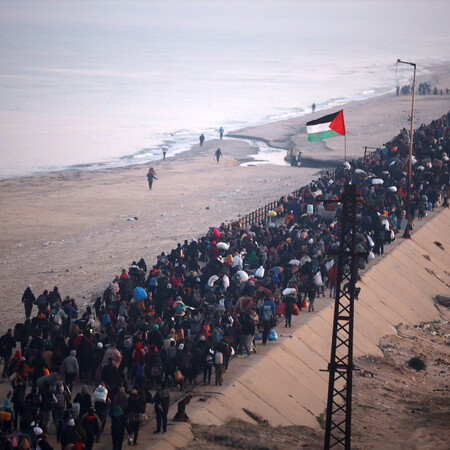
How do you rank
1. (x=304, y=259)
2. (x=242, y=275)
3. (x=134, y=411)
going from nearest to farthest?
(x=134, y=411), (x=242, y=275), (x=304, y=259)

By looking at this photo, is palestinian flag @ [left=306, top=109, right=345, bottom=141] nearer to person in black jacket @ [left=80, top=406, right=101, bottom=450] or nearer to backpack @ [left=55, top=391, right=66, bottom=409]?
backpack @ [left=55, top=391, right=66, bottom=409]

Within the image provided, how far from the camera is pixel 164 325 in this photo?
748 inches

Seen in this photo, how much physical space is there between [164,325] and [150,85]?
8792cm

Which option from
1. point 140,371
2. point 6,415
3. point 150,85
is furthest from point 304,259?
A: point 150,85

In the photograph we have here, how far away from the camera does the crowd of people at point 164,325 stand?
1544cm

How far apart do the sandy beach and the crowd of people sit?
419 cm

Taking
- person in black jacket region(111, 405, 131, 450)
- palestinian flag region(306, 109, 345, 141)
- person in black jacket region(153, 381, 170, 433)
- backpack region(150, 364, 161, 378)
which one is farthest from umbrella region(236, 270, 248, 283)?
person in black jacket region(111, 405, 131, 450)

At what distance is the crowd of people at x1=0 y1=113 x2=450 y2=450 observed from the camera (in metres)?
15.4

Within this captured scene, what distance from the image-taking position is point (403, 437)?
1714cm

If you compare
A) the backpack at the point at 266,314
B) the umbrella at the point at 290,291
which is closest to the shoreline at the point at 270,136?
the umbrella at the point at 290,291

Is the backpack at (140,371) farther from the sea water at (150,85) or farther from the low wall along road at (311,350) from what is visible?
the sea water at (150,85)

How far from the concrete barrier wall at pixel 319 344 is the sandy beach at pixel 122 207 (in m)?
8.21

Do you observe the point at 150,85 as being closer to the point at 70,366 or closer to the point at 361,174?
the point at 361,174

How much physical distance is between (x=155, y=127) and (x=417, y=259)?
146 ft
